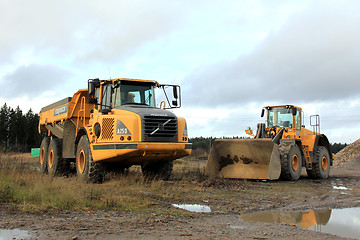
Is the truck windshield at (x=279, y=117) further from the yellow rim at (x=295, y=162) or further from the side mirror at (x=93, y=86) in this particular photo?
the side mirror at (x=93, y=86)

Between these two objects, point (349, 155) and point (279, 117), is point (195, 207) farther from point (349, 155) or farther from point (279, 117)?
point (349, 155)

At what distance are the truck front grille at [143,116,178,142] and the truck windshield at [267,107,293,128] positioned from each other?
283 inches

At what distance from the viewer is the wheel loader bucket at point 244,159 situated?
14.3 metres

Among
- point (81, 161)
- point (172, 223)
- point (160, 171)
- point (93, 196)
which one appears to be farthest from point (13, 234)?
point (160, 171)

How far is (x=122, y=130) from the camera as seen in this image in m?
11.2

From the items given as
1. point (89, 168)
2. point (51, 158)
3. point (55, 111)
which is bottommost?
point (89, 168)

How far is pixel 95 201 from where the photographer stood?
8.19 meters

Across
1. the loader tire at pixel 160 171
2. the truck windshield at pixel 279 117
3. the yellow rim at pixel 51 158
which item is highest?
the truck windshield at pixel 279 117

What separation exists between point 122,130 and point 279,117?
868 cm

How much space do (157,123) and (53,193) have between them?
12.2 feet

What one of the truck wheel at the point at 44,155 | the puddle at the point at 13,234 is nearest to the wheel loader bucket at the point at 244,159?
the truck wheel at the point at 44,155

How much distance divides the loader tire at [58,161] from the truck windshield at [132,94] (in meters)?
4.43

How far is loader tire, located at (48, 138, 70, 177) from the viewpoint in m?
15.4

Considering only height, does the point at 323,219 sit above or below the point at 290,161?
below
